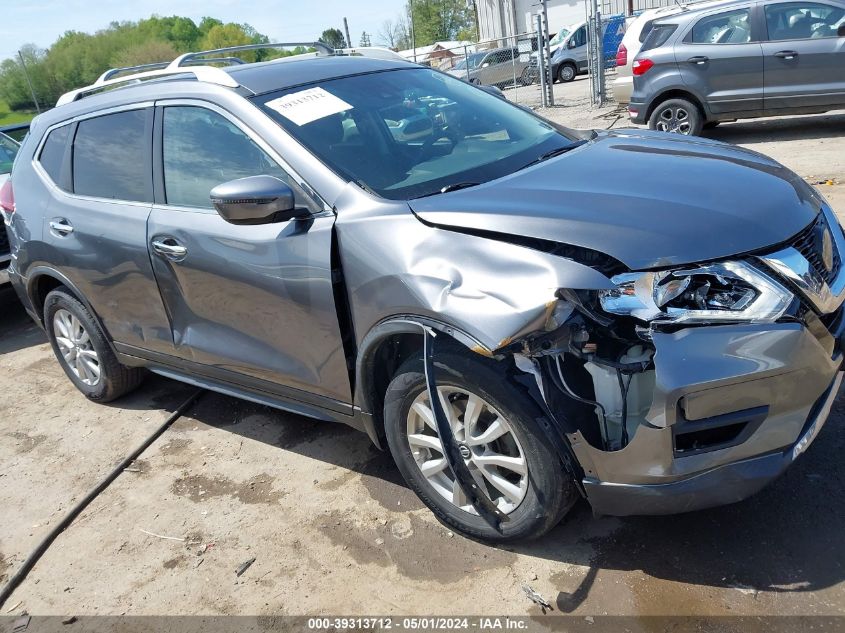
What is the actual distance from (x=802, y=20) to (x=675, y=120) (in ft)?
5.85

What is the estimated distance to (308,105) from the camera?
10.7ft

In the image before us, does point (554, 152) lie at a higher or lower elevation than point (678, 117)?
higher

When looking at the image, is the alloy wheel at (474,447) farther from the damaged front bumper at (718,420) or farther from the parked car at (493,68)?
the parked car at (493,68)

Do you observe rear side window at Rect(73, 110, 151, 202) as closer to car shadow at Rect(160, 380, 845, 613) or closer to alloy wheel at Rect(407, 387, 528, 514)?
alloy wheel at Rect(407, 387, 528, 514)

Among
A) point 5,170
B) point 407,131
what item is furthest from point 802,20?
point 5,170

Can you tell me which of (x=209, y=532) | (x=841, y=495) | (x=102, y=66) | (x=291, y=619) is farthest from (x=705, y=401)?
(x=102, y=66)

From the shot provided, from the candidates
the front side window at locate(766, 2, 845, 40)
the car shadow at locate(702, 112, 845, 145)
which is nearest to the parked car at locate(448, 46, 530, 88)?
the car shadow at locate(702, 112, 845, 145)

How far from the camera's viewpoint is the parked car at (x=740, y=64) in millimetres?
8898

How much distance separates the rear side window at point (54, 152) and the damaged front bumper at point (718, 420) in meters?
3.43

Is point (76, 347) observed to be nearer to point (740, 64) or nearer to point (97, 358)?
point (97, 358)

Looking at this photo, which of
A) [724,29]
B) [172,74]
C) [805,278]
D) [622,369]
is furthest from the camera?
[724,29]

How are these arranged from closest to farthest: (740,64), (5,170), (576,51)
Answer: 1. (5,170)
2. (740,64)
3. (576,51)

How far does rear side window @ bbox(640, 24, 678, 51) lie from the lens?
9.70 metres

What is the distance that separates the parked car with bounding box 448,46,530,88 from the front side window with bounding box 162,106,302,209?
738 inches
